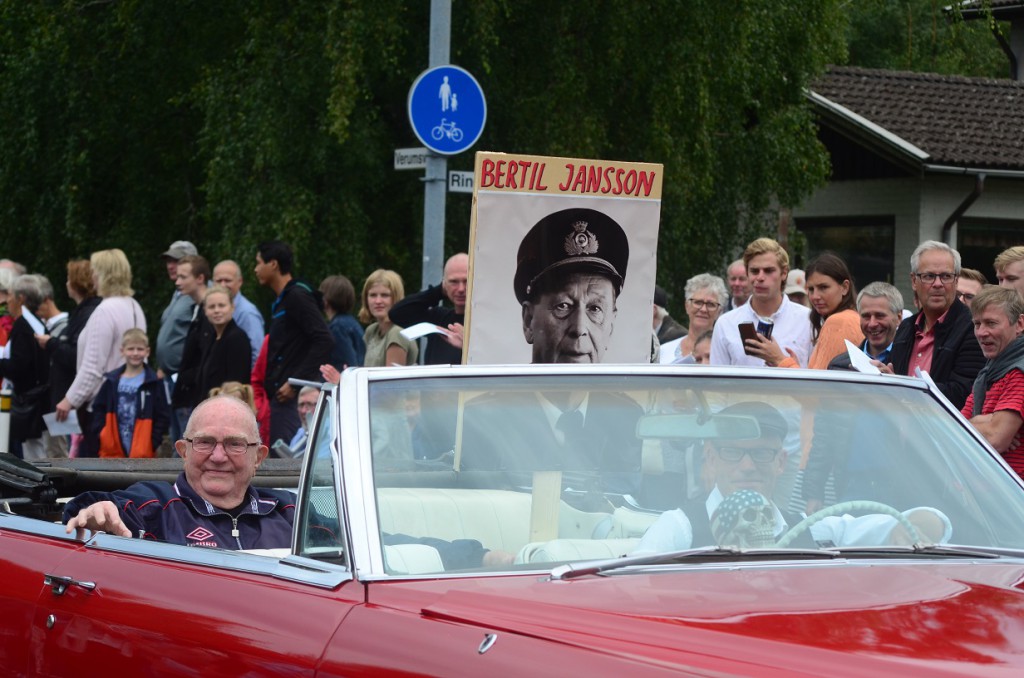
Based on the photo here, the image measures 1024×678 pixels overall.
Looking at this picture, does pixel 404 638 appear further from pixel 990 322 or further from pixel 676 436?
pixel 990 322

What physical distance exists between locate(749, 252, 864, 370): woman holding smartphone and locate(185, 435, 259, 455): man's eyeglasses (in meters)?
3.29

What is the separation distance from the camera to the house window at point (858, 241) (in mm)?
25547

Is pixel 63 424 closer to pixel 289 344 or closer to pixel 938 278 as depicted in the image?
pixel 289 344

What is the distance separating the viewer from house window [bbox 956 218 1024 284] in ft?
83.4

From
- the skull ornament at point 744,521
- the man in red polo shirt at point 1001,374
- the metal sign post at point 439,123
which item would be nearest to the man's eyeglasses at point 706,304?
the metal sign post at point 439,123

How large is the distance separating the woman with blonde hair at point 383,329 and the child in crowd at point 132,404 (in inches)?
73.8

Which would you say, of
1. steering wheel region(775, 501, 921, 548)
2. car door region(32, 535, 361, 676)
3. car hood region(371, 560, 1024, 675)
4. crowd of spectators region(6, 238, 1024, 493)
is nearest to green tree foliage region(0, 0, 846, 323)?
crowd of spectators region(6, 238, 1024, 493)

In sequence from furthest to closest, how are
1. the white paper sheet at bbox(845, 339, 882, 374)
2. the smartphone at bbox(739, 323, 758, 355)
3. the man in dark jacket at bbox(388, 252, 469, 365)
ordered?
the man in dark jacket at bbox(388, 252, 469, 365) → the smartphone at bbox(739, 323, 758, 355) → the white paper sheet at bbox(845, 339, 882, 374)

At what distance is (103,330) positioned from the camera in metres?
12.1

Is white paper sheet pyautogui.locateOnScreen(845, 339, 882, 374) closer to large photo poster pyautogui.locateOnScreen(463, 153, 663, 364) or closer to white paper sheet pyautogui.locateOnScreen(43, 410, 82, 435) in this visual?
large photo poster pyautogui.locateOnScreen(463, 153, 663, 364)

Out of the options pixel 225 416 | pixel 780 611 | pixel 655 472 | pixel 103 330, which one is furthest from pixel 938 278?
pixel 103 330

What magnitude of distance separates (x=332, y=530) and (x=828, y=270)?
5.27 m

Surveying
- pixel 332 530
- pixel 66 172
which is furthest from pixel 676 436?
pixel 66 172

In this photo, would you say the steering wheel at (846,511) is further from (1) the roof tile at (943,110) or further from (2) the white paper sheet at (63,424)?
(1) the roof tile at (943,110)
